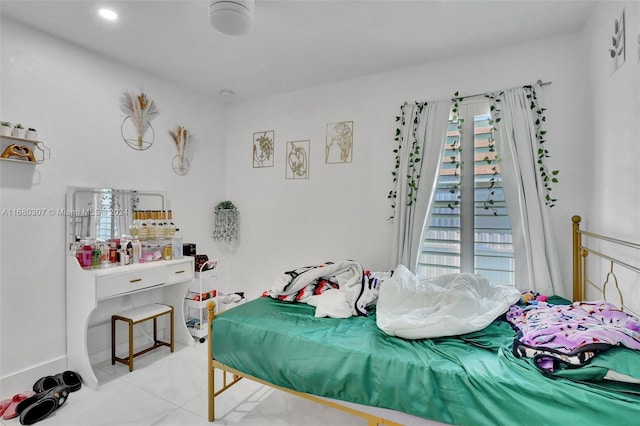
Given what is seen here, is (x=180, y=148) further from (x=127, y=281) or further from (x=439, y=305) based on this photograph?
(x=439, y=305)

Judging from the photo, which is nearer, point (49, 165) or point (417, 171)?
point (49, 165)

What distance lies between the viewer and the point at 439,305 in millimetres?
1890

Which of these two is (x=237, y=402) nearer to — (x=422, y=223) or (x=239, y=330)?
(x=239, y=330)

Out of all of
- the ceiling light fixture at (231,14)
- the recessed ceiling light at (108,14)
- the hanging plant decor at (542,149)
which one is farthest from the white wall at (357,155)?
the recessed ceiling light at (108,14)

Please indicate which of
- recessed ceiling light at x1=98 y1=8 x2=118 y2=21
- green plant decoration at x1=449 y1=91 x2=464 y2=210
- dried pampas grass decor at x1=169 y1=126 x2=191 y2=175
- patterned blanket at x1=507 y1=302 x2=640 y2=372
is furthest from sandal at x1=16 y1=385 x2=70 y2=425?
green plant decoration at x1=449 y1=91 x2=464 y2=210

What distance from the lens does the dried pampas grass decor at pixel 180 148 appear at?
337cm

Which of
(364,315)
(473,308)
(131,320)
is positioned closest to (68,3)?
(131,320)

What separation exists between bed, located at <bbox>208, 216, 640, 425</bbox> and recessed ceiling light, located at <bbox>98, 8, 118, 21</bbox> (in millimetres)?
2143

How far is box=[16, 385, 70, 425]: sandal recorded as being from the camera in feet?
6.36

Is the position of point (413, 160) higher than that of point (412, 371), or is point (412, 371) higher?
point (413, 160)

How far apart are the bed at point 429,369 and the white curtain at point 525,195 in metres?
0.25

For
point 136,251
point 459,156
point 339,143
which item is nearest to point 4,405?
point 136,251

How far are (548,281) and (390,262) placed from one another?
3.93 ft

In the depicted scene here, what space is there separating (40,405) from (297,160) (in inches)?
109
